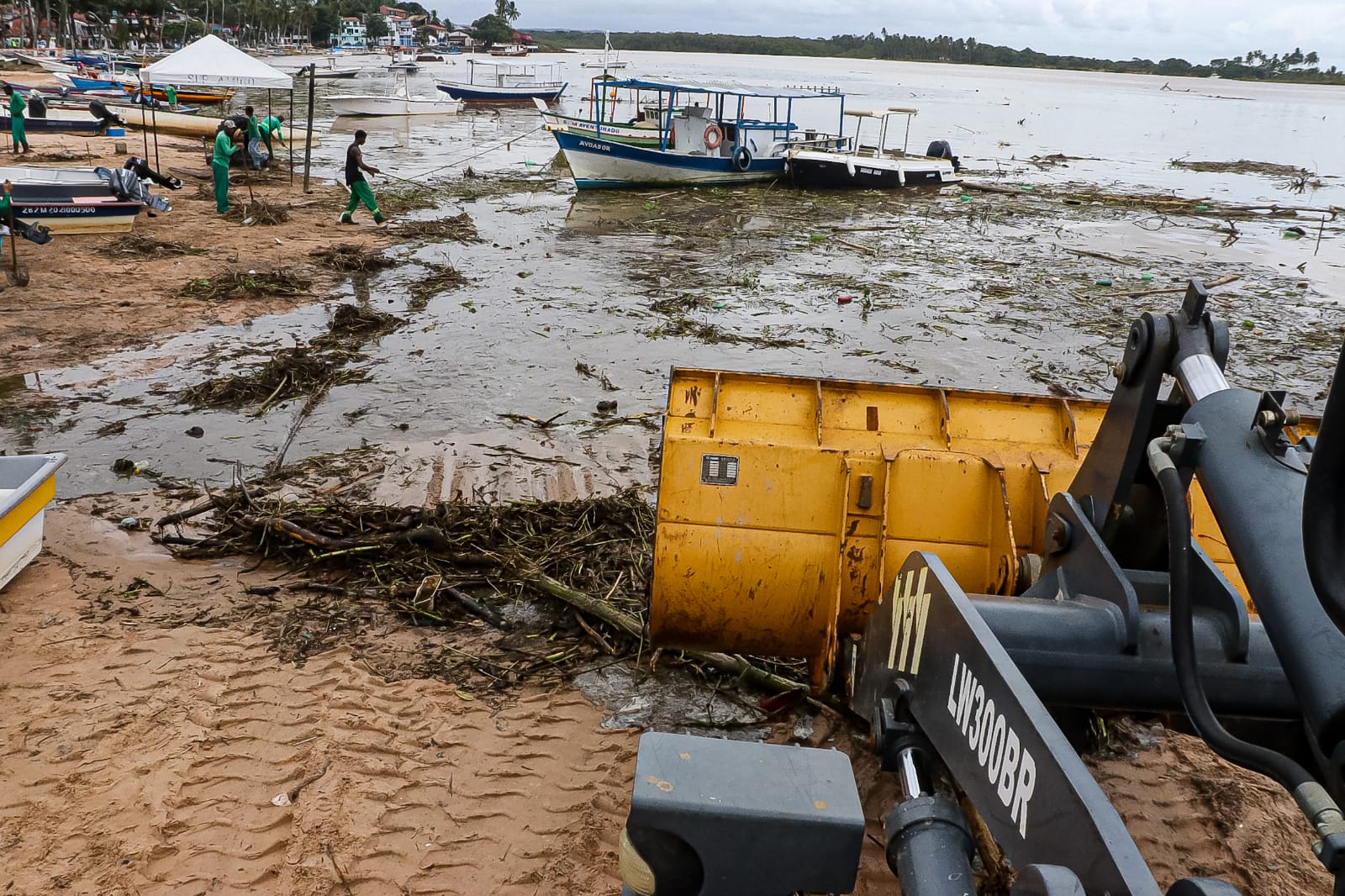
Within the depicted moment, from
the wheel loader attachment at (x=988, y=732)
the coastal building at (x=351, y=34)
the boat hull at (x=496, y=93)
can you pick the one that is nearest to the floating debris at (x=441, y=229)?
the wheel loader attachment at (x=988, y=732)

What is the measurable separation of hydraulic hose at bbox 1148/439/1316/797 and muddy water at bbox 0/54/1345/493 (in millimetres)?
5687

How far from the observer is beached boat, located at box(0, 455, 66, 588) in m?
5.12

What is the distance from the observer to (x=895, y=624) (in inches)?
104

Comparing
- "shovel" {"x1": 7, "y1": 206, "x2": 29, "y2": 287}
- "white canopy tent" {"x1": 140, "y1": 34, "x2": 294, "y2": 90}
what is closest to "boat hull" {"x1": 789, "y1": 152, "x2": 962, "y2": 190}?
"white canopy tent" {"x1": 140, "y1": 34, "x2": 294, "y2": 90}

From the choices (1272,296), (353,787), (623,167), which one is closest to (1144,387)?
(353,787)

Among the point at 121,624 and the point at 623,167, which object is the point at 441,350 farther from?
the point at 623,167

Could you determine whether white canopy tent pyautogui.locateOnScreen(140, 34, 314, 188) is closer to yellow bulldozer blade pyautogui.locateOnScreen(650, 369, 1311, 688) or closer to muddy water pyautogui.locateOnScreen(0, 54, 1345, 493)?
muddy water pyautogui.locateOnScreen(0, 54, 1345, 493)

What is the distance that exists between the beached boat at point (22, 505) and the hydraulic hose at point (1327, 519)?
583 centimetres

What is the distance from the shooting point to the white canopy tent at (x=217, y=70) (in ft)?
62.7

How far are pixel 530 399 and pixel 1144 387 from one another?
7.15 metres

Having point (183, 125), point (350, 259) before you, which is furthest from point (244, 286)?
point (183, 125)

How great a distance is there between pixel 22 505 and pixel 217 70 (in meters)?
17.6

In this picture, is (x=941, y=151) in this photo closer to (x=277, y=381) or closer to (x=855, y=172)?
(x=855, y=172)

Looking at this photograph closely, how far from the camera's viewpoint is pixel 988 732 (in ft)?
6.23
